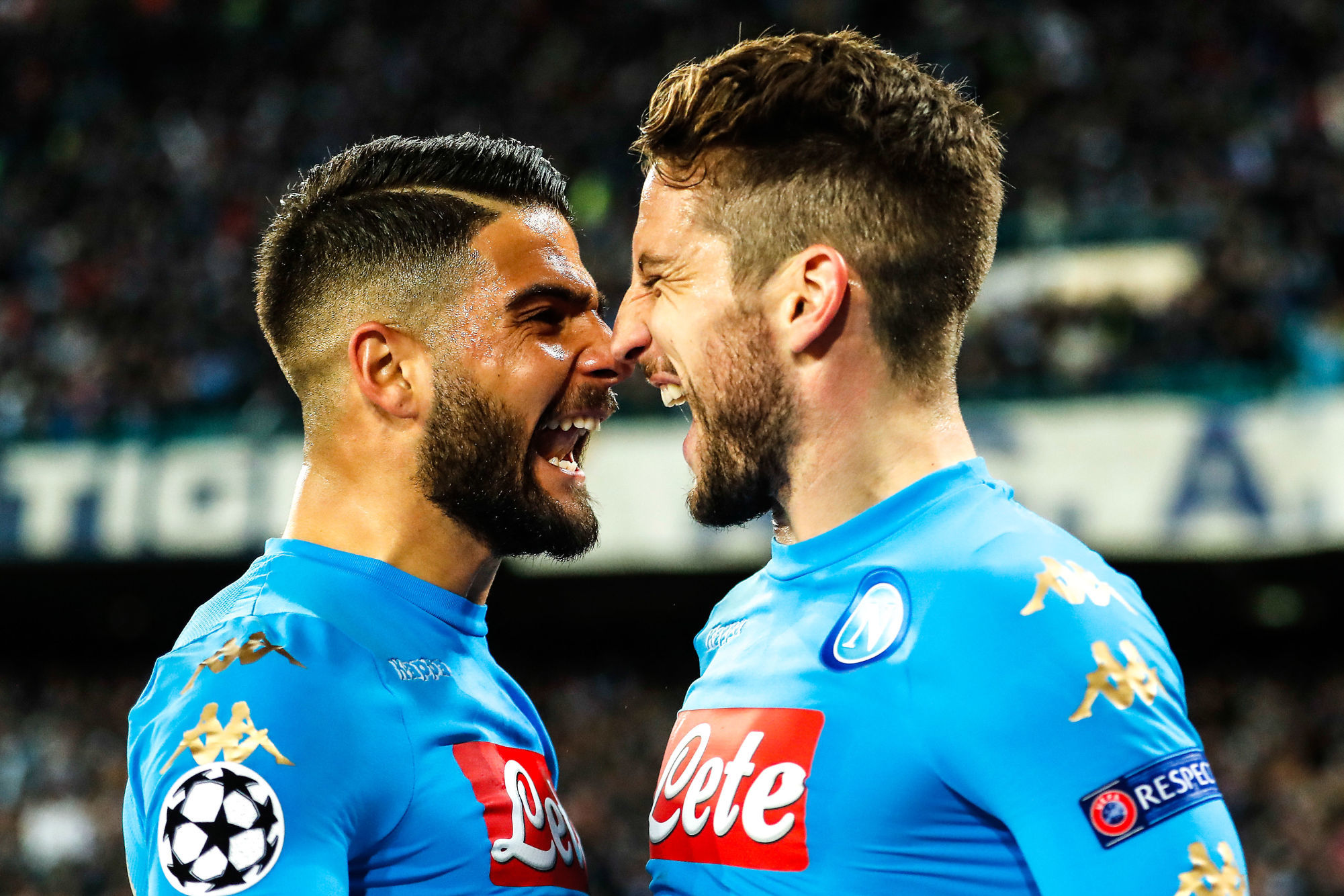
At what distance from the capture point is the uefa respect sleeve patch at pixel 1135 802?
1763mm

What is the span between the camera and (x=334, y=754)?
215 cm

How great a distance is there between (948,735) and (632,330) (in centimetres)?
102

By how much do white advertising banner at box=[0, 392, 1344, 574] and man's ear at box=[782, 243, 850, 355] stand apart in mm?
7417

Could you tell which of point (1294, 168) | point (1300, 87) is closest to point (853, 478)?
point (1294, 168)

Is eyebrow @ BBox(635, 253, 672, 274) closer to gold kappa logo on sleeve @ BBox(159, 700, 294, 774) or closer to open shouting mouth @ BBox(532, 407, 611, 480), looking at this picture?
open shouting mouth @ BBox(532, 407, 611, 480)

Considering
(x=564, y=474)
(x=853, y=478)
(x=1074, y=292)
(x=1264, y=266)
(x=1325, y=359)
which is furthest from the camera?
(x=1074, y=292)

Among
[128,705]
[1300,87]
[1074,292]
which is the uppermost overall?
[1300,87]

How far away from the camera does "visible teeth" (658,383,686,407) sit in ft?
8.09

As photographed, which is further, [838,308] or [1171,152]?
[1171,152]

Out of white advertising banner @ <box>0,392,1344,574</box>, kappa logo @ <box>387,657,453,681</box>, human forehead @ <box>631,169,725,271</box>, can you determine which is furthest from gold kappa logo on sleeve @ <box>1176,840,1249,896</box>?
white advertising banner @ <box>0,392,1344,574</box>

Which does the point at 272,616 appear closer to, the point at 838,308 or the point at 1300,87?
the point at 838,308

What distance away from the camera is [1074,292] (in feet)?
37.9

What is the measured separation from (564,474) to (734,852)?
975mm

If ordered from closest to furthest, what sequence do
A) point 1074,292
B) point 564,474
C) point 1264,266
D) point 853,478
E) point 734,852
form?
point 734,852 < point 853,478 < point 564,474 < point 1264,266 < point 1074,292
